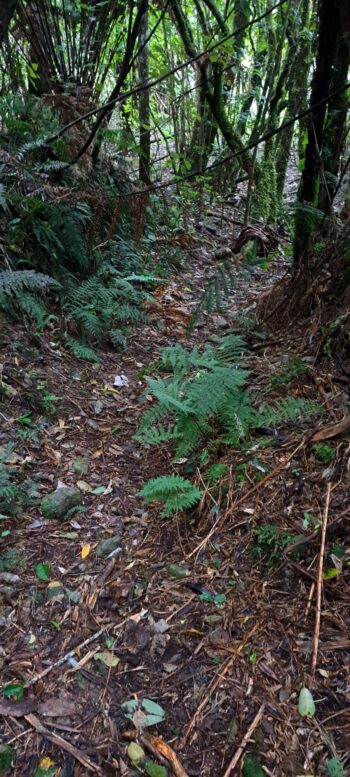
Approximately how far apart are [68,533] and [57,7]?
18.9 ft

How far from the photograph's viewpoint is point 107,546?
2.29m

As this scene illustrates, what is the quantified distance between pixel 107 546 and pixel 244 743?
3.40 feet

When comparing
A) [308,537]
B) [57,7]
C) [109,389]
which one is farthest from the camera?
[57,7]

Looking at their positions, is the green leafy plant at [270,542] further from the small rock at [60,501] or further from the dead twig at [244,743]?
the small rock at [60,501]

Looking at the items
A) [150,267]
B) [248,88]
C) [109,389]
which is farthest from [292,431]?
[248,88]

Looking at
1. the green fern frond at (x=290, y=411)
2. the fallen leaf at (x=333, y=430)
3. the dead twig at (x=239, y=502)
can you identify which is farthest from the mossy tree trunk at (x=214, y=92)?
the dead twig at (x=239, y=502)

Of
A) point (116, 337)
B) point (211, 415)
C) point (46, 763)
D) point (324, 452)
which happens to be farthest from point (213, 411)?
point (116, 337)

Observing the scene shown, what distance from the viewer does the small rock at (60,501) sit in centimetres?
246

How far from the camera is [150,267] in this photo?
5.66 m

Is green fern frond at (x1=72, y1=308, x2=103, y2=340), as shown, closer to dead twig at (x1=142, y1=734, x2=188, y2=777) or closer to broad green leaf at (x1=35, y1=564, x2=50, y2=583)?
broad green leaf at (x1=35, y1=564, x2=50, y2=583)

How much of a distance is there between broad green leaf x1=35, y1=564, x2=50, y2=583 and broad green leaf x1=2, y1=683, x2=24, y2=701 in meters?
0.46

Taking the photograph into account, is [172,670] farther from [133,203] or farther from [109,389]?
[133,203]

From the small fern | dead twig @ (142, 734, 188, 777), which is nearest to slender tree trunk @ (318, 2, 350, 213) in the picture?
the small fern

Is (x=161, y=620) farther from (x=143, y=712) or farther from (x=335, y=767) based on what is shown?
(x=335, y=767)
